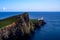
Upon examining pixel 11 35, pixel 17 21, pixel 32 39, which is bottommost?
pixel 32 39

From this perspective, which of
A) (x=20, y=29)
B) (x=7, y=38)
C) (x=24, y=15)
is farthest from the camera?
(x=24, y=15)

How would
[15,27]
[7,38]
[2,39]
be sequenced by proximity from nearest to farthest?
1. [2,39]
2. [7,38]
3. [15,27]

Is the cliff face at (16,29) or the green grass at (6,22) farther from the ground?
the green grass at (6,22)

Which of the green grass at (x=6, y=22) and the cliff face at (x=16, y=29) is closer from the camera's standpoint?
the cliff face at (x=16, y=29)

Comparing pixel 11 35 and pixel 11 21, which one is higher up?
pixel 11 21

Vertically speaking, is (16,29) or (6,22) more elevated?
(6,22)

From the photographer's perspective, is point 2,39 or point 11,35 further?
point 11,35

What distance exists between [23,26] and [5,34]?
5.63 metres

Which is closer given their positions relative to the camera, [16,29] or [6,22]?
[6,22]

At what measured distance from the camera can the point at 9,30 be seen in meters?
18.2

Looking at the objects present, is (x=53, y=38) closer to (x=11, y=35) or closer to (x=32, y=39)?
(x=32, y=39)

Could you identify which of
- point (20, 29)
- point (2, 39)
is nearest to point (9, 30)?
point (2, 39)

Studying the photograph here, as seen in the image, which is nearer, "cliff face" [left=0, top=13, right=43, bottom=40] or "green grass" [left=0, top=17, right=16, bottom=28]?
"cliff face" [left=0, top=13, right=43, bottom=40]

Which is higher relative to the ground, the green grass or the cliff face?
the green grass
